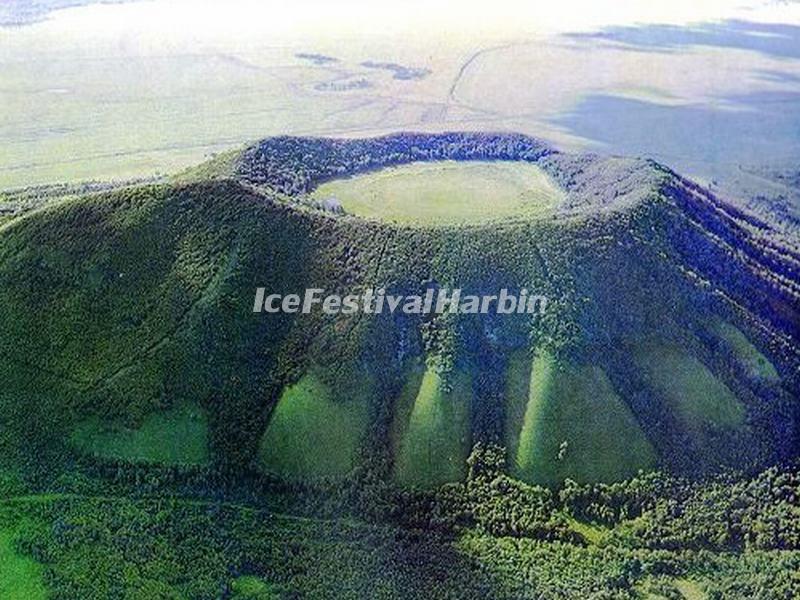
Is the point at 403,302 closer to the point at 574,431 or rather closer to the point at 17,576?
Result: the point at 574,431

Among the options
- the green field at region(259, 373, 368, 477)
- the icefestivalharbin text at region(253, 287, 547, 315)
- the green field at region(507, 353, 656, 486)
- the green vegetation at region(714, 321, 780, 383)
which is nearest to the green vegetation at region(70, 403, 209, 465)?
the green field at region(259, 373, 368, 477)

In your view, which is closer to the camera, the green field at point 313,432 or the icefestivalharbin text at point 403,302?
the green field at point 313,432

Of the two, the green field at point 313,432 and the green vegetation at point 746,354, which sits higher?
the green vegetation at point 746,354

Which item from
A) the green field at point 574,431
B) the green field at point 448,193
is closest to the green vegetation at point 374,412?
the green field at point 574,431

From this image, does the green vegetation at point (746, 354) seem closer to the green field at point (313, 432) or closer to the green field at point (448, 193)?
the green field at point (448, 193)

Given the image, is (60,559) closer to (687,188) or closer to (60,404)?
(60,404)

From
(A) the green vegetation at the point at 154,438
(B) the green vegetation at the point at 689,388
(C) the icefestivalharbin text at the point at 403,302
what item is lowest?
(A) the green vegetation at the point at 154,438

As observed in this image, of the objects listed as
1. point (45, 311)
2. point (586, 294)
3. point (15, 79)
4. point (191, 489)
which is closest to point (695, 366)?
point (586, 294)
